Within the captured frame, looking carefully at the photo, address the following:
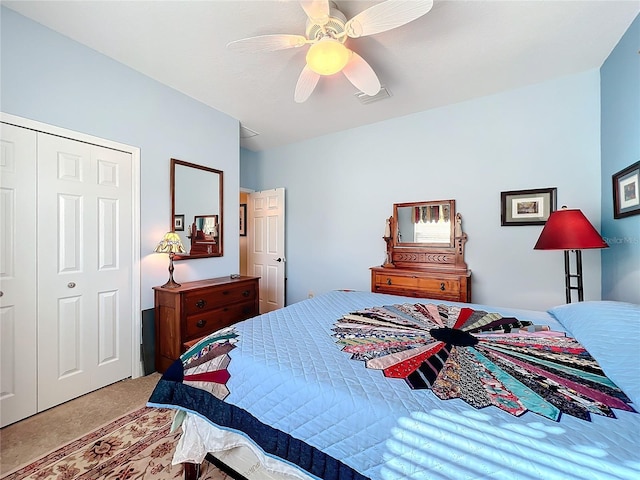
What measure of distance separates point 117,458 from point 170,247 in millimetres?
1504

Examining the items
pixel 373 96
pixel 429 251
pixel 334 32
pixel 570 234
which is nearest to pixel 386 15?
pixel 334 32

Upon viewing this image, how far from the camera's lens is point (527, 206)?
2.71m

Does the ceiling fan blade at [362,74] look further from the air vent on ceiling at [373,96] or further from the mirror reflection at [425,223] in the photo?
the mirror reflection at [425,223]

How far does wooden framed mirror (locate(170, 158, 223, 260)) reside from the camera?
2.80 metres

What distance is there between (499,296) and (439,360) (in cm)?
219

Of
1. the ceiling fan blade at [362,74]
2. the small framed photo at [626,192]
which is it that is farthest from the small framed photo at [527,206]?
the ceiling fan blade at [362,74]

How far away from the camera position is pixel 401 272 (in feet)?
9.68

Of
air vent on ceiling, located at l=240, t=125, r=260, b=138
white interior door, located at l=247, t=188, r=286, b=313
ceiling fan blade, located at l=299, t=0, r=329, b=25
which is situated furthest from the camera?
white interior door, located at l=247, t=188, r=286, b=313

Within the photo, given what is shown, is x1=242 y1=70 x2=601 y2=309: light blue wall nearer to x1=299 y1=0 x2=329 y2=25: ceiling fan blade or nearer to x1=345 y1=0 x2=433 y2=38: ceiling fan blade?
x1=345 y1=0 x2=433 y2=38: ceiling fan blade

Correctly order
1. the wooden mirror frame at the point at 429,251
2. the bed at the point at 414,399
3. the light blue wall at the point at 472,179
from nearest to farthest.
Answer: the bed at the point at 414,399
the light blue wall at the point at 472,179
the wooden mirror frame at the point at 429,251

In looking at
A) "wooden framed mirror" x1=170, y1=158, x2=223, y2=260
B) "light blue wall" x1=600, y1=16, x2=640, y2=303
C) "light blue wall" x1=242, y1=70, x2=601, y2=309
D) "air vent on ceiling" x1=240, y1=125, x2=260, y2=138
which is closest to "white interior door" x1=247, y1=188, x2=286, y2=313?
"light blue wall" x1=242, y1=70, x2=601, y2=309

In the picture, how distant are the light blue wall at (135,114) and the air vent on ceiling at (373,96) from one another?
60.1 inches

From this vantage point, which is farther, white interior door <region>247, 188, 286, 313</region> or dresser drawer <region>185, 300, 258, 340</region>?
white interior door <region>247, 188, 286, 313</region>

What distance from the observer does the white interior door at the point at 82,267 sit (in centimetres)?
200
